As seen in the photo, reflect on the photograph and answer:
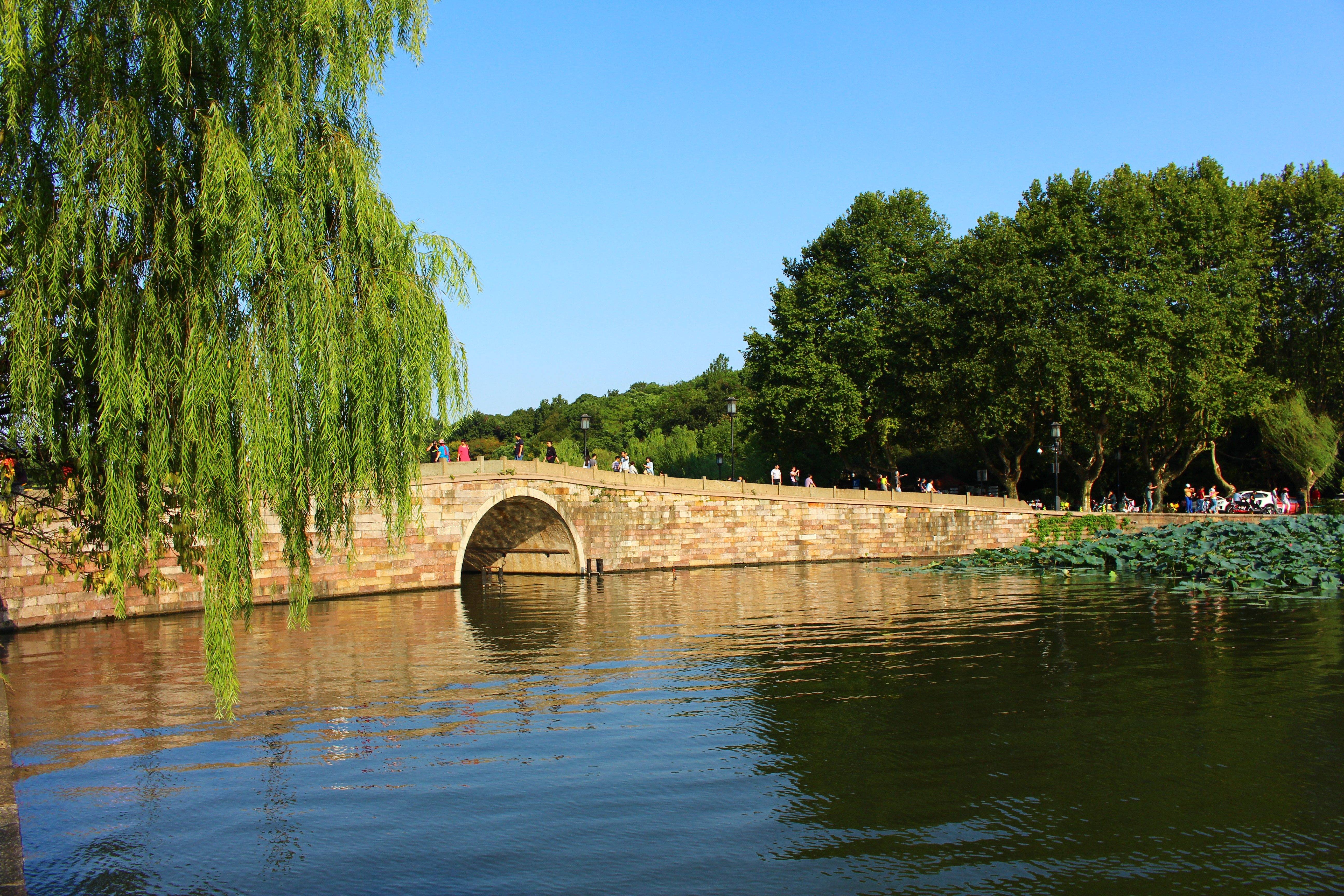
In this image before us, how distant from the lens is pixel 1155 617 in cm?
2016

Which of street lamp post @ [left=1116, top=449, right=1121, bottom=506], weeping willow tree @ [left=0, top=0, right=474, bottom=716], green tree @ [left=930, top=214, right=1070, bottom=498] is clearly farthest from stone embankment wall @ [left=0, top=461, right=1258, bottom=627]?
weeping willow tree @ [left=0, top=0, right=474, bottom=716]

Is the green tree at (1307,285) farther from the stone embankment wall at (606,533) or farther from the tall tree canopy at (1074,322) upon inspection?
the stone embankment wall at (606,533)

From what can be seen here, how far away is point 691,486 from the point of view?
3466 centimetres

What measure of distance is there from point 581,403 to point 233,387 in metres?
93.6

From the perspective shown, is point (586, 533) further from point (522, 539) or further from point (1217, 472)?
point (1217, 472)

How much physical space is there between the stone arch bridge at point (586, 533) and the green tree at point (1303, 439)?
1030 cm

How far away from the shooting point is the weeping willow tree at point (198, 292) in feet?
23.8

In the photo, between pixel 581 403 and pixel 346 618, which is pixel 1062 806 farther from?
pixel 581 403

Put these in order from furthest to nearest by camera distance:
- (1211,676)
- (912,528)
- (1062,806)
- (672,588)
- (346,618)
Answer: (912,528) → (672,588) → (346,618) → (1211,676) → (1062,806)

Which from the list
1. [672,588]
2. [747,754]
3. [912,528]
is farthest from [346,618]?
[912,528]

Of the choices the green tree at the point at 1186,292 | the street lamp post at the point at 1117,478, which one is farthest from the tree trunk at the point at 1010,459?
the street lamp post at the point at 1117,478

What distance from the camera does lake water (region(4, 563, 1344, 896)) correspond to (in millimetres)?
7766

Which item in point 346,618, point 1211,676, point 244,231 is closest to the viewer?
point 244,231

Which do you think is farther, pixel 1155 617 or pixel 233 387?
pixel 1155 617
